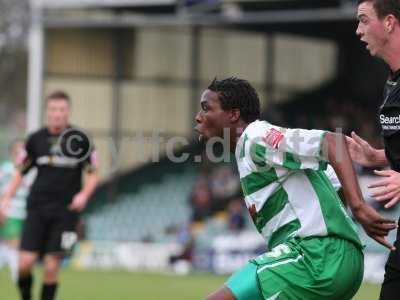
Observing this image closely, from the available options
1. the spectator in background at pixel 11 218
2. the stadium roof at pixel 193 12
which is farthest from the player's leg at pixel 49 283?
the stadium roof at pixel 193 12

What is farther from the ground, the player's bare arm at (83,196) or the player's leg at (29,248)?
the player's bare arm at (83,196)

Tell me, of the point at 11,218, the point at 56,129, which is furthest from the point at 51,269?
the point at 11,218

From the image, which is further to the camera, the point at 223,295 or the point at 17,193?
the point at 17,193

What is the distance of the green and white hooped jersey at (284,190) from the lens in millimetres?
5230

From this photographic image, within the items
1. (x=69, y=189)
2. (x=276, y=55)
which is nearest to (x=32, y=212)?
(x=69, y=189)

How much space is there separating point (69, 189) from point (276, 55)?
15.2m

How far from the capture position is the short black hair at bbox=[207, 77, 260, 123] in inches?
217

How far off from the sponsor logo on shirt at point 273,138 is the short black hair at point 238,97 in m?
0.32

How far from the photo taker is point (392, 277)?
5219mm

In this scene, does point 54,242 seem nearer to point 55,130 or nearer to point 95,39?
point 55,130

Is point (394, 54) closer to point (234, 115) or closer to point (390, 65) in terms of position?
point (390, 65)

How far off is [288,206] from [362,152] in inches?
24.2

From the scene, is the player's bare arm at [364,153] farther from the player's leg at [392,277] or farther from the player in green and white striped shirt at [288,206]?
the player's leg at [392,277]

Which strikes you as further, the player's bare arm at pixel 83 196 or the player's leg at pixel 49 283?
the player's bare arm at pixel 83 196
